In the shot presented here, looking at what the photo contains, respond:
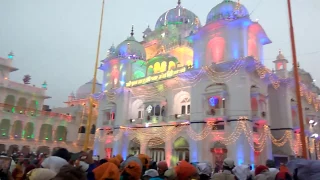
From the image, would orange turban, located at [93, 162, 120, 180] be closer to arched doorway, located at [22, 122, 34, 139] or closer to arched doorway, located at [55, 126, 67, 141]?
arched doorway, located at [22, 122, 34, 139]

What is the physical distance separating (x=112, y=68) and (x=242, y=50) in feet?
50.6

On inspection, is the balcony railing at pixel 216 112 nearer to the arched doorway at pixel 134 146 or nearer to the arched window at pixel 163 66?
the arched window at pixel 163 66

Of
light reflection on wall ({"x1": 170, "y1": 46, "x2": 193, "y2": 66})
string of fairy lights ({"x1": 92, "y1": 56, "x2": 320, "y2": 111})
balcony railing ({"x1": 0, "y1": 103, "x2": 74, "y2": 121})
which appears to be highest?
light reflection on wall ({"x1": 170, "y1": 46, "x2": 193, "y2": 66})

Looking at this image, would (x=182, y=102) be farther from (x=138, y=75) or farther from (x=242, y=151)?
(x=242, y=151)

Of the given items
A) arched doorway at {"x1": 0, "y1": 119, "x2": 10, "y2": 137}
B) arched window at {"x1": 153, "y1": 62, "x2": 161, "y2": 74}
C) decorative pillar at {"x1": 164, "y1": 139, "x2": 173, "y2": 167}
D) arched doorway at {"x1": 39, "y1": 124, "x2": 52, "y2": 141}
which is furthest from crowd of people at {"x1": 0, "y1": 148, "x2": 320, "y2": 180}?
arched doorway at {"x1": 39, "y1": 124, "x2": 52, "y2": 141}

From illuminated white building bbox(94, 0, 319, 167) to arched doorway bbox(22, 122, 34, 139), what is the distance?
31.7 feet

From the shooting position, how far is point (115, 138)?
26766mm

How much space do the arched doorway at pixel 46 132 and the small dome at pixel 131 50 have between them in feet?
47.3

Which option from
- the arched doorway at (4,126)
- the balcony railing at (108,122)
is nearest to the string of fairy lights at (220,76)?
the balcony railing at (108,122)

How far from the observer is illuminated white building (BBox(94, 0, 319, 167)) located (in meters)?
20.2

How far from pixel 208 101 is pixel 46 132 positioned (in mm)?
23854

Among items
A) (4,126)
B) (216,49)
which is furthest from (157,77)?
(4,126)

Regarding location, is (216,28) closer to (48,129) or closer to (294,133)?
(294,133)

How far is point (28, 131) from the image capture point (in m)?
33.1
